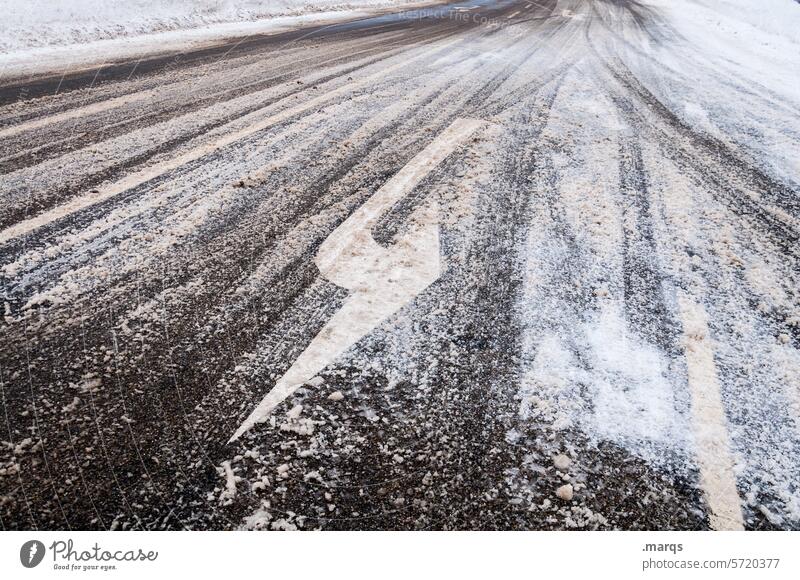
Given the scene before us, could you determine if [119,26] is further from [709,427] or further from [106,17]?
[709,427]

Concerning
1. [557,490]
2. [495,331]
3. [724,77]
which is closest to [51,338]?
[495,331]

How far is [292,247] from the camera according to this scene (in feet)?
7.64

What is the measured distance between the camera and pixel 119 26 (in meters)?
7.33

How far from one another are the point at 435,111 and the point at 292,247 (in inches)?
101

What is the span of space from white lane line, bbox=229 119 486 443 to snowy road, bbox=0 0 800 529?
1 cm

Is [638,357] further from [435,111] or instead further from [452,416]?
[435,111]

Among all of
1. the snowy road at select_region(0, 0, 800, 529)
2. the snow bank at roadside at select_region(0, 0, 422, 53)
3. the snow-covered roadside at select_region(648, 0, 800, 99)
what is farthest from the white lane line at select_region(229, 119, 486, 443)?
the snow bank at roadside at select_region(0, 0, 422, 53)

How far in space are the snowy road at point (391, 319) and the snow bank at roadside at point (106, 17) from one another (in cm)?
347

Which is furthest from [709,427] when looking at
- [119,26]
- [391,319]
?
[119,26]

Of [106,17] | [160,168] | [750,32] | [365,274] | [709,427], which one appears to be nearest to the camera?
[709,427]

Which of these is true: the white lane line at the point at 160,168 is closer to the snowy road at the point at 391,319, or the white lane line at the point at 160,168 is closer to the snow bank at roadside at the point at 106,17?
the snowy road at the point at 391,319

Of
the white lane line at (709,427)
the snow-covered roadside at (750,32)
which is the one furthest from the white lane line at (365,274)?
the snow-covered roadside at (750,32)

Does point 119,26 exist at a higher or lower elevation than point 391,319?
higher

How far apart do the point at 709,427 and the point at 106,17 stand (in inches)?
382
